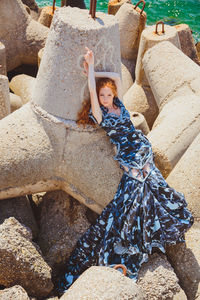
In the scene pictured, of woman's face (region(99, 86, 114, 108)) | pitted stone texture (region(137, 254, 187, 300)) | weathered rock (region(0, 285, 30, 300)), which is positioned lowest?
pitted stone texture (region(137, 254, 187, 300))

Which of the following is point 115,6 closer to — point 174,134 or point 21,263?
point 174,134

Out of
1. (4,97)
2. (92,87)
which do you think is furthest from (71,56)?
(4,97)

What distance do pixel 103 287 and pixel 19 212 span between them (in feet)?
3.12

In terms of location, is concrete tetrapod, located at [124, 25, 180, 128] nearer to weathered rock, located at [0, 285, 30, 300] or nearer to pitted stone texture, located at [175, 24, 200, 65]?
pitted stone texture, located at [175, 24, 200, 65]

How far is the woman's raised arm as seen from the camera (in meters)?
2.48

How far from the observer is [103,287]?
2.11 m

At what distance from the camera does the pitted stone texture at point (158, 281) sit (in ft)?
7.72

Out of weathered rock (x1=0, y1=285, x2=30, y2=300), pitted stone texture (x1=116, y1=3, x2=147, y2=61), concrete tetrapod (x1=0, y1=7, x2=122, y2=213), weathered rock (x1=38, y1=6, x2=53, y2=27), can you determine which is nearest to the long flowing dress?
concrete tetrapod (x1=0, y1=7, x2=122, y2=213)

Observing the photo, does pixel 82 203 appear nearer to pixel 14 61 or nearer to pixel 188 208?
pixel 188 208

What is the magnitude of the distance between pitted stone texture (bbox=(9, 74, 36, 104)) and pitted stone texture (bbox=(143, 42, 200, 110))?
1.27 meters

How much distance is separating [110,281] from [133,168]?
2.45 ft

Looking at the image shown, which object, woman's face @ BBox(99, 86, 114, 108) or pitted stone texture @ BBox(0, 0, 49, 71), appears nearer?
woman's face @ BBox(99, 86, 114, 108)

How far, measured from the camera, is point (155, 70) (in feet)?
12.8

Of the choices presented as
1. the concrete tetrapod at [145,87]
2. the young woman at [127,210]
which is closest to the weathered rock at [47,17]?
the concrete tetrapod at [145,87]
